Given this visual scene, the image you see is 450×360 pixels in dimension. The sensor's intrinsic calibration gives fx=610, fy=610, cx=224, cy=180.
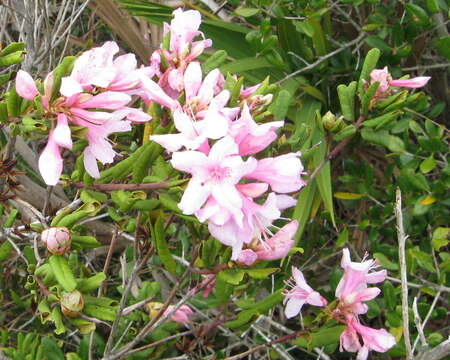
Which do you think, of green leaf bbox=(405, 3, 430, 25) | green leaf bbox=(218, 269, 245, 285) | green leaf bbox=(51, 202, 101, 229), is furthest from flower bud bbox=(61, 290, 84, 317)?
green leaf bbox=(405, 3, 430, 25)

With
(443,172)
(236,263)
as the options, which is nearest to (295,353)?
(443,172)

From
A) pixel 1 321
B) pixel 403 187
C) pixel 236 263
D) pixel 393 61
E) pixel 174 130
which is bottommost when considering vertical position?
pixel 1 321

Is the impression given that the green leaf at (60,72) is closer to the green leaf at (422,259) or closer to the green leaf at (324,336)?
the green leaf at (324,336)

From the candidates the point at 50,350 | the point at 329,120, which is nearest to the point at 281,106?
the point at 329,120

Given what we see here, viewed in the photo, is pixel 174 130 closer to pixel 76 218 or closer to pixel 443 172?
pixel 76 218

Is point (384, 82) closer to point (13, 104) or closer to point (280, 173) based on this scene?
point (280, 173)
